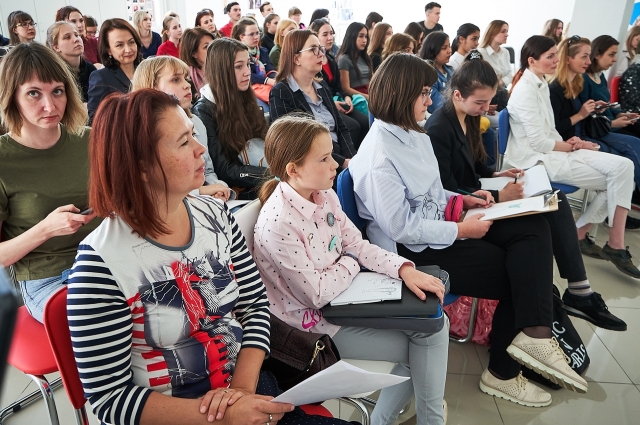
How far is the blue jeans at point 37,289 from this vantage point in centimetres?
156

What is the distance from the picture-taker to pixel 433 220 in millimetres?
1916

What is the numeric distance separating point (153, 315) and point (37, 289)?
796 millimetres

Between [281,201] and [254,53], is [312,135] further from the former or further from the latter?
[254,53]

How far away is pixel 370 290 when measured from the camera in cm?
146

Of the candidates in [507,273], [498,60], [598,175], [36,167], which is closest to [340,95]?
[498,60]

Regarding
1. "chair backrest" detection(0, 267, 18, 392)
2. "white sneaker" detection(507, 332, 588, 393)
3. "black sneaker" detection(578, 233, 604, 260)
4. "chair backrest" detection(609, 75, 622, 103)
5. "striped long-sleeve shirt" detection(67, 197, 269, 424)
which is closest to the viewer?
"chair backrest" detection(0, 267, 18, 392)

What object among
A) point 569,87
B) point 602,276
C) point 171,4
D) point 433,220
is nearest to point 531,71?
point 569,87

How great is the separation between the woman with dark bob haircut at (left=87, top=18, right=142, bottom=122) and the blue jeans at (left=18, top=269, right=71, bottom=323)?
1.57 m

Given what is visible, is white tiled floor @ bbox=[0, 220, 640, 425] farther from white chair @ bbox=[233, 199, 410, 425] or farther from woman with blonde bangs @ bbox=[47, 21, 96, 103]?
woman with blonde bangs @ bbox=[47, 21, 96, 103]

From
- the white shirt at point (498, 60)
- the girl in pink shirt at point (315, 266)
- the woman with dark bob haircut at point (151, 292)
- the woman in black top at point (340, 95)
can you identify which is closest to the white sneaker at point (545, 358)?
the girl in pink shirt at point (315, 266)

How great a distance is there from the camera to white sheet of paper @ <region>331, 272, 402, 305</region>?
1.41 m

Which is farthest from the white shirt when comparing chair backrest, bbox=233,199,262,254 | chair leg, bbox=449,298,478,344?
chair backrest, bbox=233,199,262,254

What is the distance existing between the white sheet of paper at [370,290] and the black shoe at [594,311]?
119 cm

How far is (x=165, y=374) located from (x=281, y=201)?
593 millimetres
